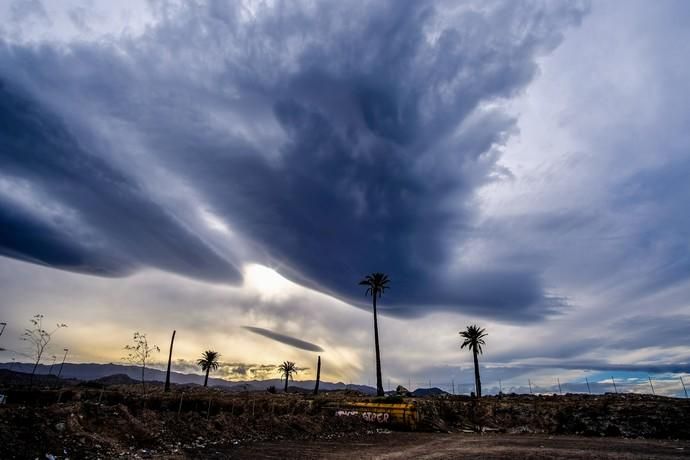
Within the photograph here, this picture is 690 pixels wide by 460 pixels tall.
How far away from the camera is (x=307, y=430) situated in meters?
27.7

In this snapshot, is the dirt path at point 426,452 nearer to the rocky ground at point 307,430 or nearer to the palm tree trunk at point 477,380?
the rocky ground at point 307,430

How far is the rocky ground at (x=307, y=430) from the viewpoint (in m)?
14.9

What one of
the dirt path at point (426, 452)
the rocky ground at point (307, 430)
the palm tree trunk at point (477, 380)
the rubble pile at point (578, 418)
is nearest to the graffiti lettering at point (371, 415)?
the rocky ground at point (307, 430)

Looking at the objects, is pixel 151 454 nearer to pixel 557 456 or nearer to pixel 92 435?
pixel 92 435

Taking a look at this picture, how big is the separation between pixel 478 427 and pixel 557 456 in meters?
20.4

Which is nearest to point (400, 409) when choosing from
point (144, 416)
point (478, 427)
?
point (478, 427)

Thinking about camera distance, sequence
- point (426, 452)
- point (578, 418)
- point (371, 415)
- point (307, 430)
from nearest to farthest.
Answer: point (426, 452) → point (307, 430) → point (578, 418) → point (371, 415)

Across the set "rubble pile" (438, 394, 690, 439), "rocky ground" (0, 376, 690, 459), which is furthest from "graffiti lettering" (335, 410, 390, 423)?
"rubble pile" (438, 394, 690, 439)

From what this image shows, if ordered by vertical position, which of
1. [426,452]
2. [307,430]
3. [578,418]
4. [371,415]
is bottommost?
[426,452]

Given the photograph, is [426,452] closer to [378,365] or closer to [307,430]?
[307,430]

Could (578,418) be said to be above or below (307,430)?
above

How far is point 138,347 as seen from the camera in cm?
4712

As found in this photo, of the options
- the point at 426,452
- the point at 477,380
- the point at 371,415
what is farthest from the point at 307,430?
the point at 477,380

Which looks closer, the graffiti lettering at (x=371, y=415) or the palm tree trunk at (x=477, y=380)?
the graffiti lettering at (x=371, y=415)
